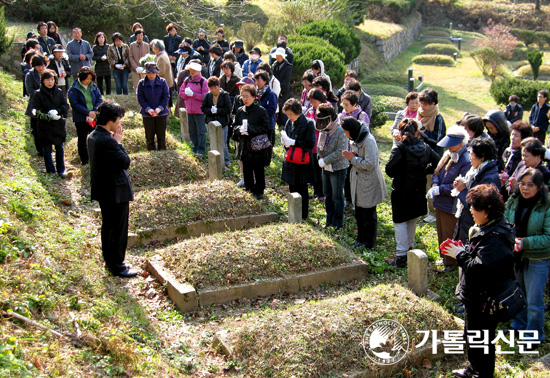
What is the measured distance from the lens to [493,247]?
16.1 ft

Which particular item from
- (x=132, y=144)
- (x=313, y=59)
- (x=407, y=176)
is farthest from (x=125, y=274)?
(x=313, y=59)

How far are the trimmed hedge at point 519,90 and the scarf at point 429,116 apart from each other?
13810mm

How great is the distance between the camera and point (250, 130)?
9203 mm

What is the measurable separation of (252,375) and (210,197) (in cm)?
409

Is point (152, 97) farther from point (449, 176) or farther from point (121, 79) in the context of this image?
point (449, 176)

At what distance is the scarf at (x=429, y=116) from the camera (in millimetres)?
8883

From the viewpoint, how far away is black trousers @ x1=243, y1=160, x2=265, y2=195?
955cm

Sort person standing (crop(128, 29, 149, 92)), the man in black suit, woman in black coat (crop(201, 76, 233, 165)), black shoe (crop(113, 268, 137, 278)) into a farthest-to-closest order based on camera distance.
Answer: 1. person standing (crop(128, 29, 149, 92))
2. woman in black coat (crop(201, 76, 233, 165))
3. black shoe (crop(113, 268, 137, 278))
4. the man in black suit

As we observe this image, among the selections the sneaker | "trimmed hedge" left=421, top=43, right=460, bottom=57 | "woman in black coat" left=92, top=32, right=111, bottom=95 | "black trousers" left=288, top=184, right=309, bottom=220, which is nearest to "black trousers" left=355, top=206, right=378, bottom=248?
"black trousers" left=288, top=184, right=309, bottom=220

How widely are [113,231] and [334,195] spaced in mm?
3339

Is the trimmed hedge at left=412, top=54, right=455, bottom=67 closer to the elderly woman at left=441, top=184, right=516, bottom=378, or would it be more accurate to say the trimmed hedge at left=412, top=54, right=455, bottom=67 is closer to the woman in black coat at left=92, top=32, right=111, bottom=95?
the woman in black coat at left=92, top=32, right=111, bottom=95

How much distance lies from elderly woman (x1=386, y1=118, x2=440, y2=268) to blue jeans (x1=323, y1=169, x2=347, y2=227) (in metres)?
1.04

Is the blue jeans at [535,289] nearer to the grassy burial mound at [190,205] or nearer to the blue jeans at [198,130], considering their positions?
the grassy burial mound at [190,205]

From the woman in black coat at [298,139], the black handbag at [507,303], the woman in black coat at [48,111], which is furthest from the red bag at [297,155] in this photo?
the woman in black coat at [48,111]
